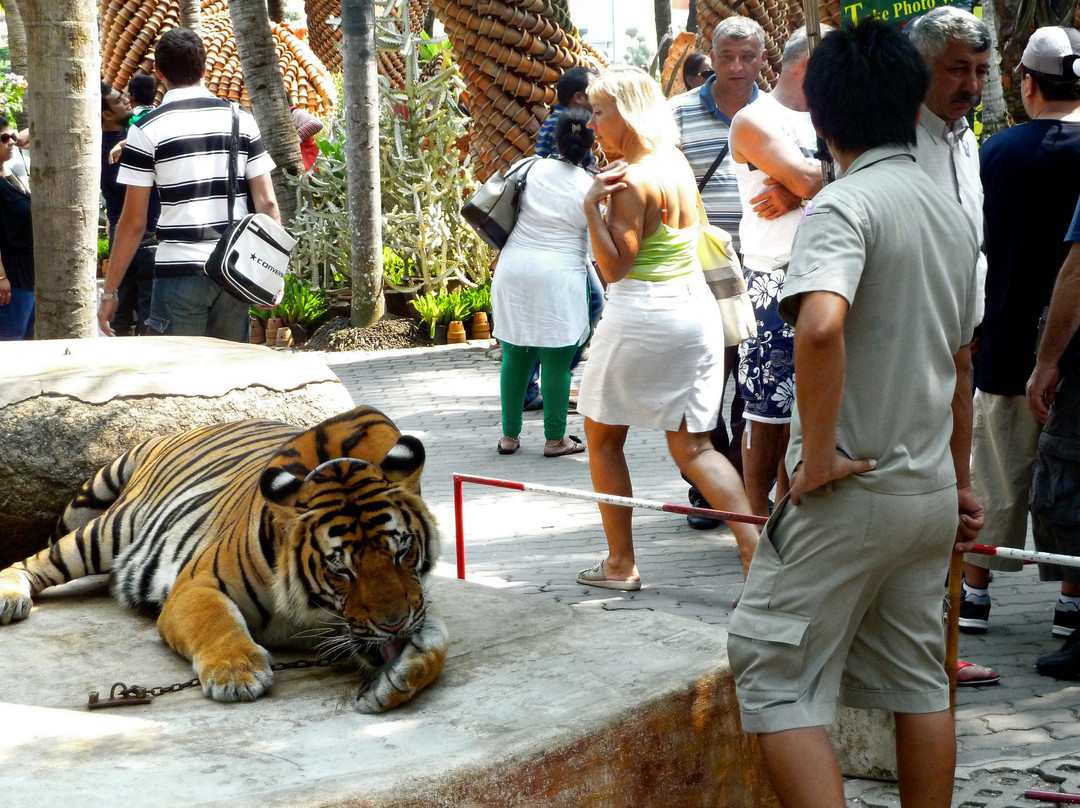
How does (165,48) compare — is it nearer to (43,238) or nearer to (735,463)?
(43,238)

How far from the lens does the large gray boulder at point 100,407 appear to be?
488 centimetres

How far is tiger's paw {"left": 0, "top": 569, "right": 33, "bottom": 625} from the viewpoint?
13.6 ft

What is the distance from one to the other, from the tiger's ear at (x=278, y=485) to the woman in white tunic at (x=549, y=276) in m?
4.37

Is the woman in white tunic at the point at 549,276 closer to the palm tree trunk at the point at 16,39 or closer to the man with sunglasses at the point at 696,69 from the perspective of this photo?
the man with sunglasses at the point at 696,69

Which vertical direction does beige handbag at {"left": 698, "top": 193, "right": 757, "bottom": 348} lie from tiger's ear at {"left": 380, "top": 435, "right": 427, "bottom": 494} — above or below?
above

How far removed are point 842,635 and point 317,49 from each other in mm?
27875

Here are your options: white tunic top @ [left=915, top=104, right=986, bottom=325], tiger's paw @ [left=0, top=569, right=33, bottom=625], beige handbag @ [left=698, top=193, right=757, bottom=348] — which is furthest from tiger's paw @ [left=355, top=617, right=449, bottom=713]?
beige handbag @ [left=698, top=193, right=757, bottom=348]

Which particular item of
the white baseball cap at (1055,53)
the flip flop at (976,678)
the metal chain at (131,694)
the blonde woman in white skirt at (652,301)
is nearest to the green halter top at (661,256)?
the blonde woman in white skirt at (652,301)

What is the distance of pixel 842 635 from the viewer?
295 centimetres

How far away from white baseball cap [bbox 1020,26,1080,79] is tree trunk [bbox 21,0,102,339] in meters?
4.34

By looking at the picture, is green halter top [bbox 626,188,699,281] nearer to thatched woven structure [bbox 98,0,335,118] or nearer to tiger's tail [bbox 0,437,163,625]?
tiger's tail [bbox 0,437,163,625]

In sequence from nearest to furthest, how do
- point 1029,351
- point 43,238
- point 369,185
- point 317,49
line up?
point 1029,351 → point 43,238 → point 369,185 → point 317,49

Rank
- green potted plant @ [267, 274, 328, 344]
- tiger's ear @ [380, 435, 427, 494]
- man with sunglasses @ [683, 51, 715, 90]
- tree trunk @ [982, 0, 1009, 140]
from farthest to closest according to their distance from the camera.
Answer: green potted plant @ [267, 274, 328, 344] → man with sunglasses @ [683, 51, 715, 90] → tree trunk @ [982, 0, 1009, 140] → tiger's ear @ [380, 435, 427, 494]

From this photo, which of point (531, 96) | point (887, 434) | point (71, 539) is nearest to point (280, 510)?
point (71, 539)
